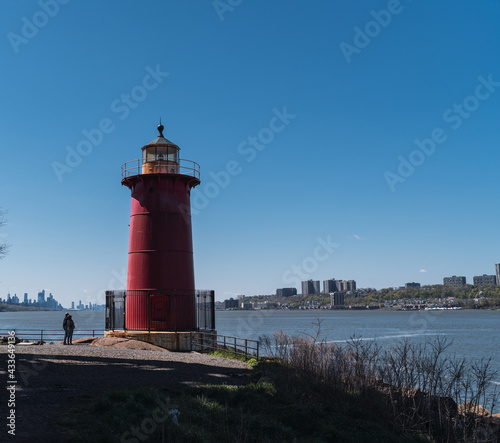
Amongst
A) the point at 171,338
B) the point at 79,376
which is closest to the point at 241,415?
the point at 79,376

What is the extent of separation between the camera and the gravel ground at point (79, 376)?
8.97 m

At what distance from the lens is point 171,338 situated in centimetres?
2181

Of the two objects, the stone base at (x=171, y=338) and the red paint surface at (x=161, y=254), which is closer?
the stone base at (x=171, y=338)

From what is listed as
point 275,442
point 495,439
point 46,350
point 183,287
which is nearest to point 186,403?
point 275,442

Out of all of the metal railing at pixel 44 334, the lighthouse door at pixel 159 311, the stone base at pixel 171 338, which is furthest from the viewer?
the metal railing at pixel 44 334

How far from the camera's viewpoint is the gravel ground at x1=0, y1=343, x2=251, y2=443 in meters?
8.97

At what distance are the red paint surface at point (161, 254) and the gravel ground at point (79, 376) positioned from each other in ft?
8.68

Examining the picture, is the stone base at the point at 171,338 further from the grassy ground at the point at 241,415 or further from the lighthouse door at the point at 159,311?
the grassy ground at the point at 241,415

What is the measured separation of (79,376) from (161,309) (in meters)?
9.11

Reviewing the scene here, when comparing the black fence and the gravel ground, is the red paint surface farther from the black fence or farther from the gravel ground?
the gravel ground

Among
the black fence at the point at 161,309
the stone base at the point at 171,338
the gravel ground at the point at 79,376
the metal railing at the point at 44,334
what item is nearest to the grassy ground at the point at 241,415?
the gravel ground at the point at 79,376

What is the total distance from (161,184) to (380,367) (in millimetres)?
13959

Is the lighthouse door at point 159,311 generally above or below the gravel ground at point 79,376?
above

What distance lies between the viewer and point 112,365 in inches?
623
